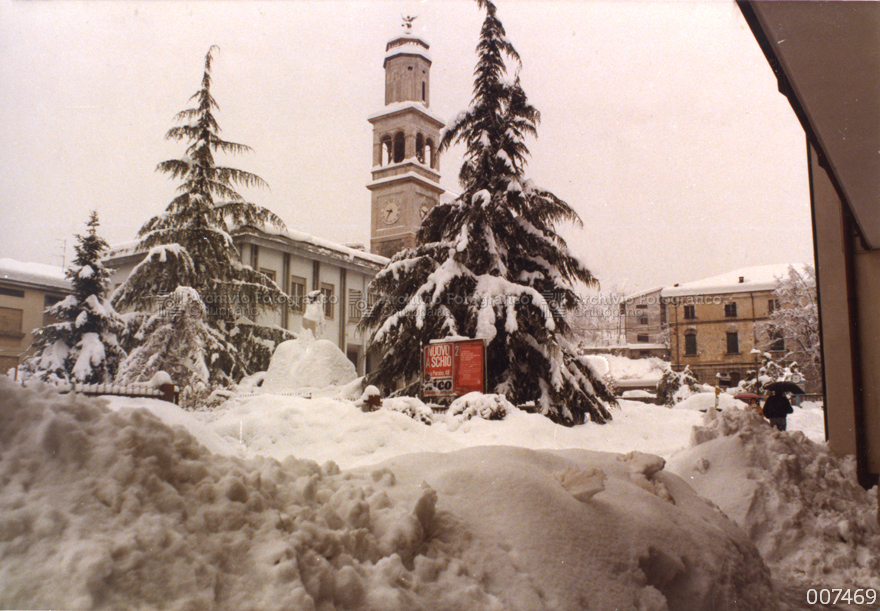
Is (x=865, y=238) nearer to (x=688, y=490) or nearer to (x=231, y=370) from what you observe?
(x=688, y=490)

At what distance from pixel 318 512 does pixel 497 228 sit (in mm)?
5898

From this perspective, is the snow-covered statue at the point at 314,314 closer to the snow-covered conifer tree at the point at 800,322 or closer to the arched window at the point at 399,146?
the arched window at the point at 399,146

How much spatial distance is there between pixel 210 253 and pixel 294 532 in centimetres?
259

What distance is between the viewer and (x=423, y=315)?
691cm

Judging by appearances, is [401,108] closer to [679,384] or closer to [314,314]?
[314,314]

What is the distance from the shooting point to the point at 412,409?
204 inches

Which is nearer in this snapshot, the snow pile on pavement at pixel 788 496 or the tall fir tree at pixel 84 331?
the tall fir tree at pixel 84 331

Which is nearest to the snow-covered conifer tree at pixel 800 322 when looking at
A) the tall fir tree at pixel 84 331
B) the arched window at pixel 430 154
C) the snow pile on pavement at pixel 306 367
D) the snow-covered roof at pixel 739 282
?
the snow-covered roof at pixel 739 282

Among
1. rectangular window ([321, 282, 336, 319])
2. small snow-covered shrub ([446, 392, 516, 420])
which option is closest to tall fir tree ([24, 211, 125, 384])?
rectangular window ([321, 282, 336, 319])

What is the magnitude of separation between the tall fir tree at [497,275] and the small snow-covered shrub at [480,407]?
76 centimetres

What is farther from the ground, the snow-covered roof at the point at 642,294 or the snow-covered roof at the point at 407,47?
the snow-covered roof at the point at 407,47

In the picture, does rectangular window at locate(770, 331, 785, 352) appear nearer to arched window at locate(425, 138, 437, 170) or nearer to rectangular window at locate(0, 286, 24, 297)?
arched window at locate(425, 138, 437, 170)

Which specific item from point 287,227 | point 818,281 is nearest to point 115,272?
point 287,227

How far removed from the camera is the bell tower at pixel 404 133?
419 cm
